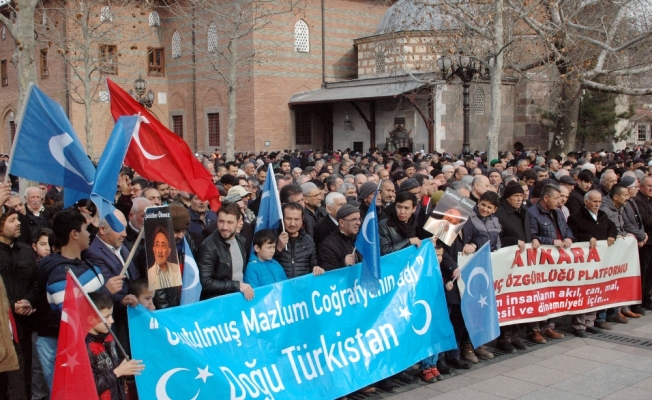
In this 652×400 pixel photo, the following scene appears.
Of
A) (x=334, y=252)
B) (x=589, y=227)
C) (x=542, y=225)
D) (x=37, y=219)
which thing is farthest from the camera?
(x=589, y=227)

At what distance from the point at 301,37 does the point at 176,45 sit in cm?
781

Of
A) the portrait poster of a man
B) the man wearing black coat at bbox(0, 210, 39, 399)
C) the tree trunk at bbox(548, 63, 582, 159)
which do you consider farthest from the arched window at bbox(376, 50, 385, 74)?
the portrait poster of a man

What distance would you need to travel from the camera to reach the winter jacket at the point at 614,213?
29.5 feet

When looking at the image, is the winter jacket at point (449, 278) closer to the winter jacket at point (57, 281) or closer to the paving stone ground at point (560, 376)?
the paving stone ground at point (560, 376)

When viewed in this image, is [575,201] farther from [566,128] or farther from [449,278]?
[566,128]

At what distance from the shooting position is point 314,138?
3600 centimetres

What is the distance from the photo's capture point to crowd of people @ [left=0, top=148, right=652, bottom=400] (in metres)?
4.95

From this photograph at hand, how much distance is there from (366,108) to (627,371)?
1020 inches

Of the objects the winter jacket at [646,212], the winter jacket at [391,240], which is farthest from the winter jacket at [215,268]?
the winter jacket at [646,212]

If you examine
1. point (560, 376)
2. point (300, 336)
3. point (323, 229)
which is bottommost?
point (560, 376)

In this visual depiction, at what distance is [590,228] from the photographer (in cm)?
858

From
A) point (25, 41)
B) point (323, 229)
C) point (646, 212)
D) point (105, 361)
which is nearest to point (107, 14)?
point (25, 41)

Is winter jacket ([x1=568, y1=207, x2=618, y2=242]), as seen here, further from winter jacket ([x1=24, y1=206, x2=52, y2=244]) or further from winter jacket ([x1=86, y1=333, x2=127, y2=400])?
winter jacket ([x1=24, y1=206, x2=52, y2=244])

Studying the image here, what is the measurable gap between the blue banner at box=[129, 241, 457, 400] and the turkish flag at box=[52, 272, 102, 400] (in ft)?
1.94
